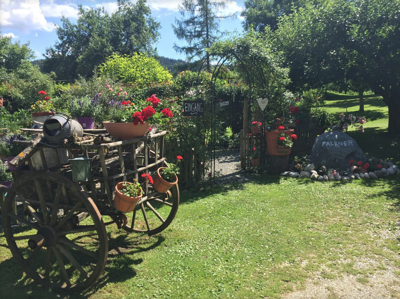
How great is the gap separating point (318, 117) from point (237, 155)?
3.16 metres

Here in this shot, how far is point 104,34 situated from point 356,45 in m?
35.9

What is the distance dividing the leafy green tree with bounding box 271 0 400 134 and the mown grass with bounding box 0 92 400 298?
5121 millimetres

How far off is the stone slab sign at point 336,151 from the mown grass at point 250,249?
181cm

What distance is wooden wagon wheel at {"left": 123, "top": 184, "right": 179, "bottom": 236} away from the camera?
427 centimetres

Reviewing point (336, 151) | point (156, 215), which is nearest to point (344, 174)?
point (336, 151)

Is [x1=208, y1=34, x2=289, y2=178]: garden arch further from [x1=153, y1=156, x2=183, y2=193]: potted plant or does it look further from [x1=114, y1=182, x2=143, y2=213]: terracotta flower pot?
[x1=114, y1=182, x2=143, y2=213]: terracotta flower pot

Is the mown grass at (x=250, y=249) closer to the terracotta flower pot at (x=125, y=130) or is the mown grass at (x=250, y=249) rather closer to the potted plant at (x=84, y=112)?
the terracotta flower pot at (x=125, y=130)

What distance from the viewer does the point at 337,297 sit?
2977mm

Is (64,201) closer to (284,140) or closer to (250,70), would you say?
(284,140)

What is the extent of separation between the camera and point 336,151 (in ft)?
26.3

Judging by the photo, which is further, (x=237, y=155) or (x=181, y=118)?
(x=237, y=155)

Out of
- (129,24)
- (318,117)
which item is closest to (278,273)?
(318,117)

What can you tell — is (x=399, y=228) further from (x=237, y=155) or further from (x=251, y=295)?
(x=237, y=155)

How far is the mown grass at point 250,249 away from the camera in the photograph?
3.21 meters
